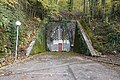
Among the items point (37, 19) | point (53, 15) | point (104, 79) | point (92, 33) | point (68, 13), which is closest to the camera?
point (104, 79)

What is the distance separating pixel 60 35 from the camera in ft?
76.7

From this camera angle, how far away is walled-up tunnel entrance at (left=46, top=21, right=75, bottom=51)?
75.0 ft

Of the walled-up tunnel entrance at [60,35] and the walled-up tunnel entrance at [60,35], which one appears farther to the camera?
the walled-up tunnel entrance at [60,35]

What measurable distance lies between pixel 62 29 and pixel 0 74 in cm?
1570

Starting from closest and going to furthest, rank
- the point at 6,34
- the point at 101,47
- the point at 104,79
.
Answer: the point at 104,79
the point at 6,34
the point at 101,47

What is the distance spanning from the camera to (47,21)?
22969mm

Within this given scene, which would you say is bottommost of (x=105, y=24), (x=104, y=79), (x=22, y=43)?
(x=104, y=79)

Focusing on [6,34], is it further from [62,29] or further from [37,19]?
[62,29]

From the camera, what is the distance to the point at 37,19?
72.5ft

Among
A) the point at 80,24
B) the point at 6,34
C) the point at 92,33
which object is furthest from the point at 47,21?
the point at 6,34

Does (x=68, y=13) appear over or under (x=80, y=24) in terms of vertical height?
over

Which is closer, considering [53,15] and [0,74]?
[0,74]

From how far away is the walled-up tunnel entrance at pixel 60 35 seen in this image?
901 inches

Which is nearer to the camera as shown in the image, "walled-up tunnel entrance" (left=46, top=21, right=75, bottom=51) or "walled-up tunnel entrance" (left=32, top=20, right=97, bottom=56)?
"walled-up tunnel entrance" (left=32, top=20, right=97, bottom=56)
